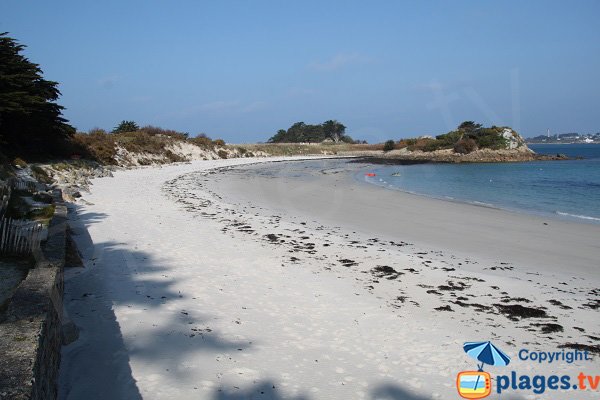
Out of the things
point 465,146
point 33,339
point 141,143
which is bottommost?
point 33,339

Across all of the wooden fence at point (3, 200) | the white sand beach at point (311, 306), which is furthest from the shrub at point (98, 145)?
the wooden fence at point (3, 200)

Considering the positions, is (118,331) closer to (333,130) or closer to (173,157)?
(173,157)

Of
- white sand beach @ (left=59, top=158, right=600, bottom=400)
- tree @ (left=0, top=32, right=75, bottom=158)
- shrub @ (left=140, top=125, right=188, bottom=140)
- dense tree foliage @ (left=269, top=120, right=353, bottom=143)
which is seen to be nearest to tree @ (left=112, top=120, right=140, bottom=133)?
shrub @ (left=140, top=125, right=188, bottom=140)

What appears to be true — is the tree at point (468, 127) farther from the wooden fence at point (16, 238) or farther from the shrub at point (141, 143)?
the wooden fence at point (16, 238)

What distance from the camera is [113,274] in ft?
19.1

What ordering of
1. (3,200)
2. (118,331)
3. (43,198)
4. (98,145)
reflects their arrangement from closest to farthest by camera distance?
(118,331)
(3,200)
(43,198)
(98,145)

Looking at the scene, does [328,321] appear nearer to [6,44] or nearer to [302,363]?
[302,363]

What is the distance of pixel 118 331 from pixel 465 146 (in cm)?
6188

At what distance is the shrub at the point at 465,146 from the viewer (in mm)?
59403

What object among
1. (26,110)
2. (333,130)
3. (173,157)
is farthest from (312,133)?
(26,110)

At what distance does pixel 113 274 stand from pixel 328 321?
3235 mm

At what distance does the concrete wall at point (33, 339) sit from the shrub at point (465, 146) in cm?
6177

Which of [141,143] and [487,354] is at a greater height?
[141,143]

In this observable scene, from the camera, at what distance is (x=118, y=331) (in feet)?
13.4
